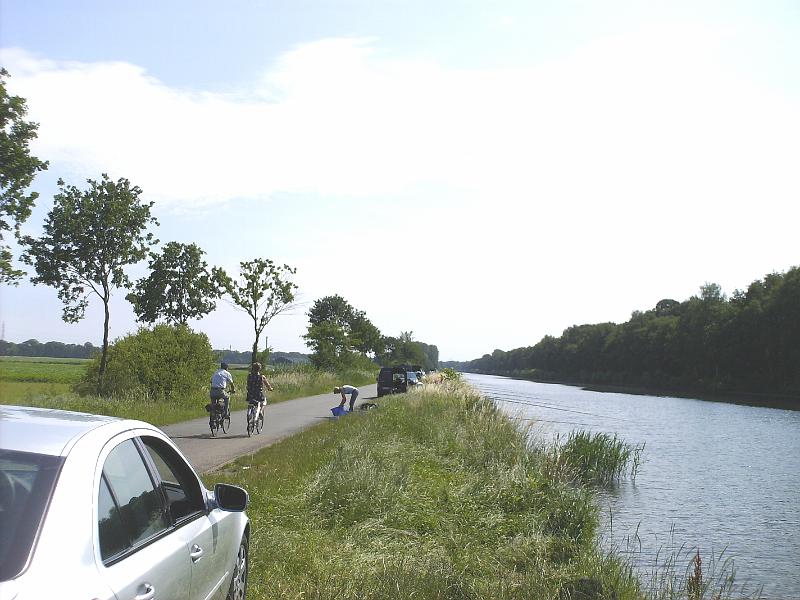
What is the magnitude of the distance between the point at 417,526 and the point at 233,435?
11218 millimetres

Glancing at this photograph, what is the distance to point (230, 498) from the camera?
4.52m

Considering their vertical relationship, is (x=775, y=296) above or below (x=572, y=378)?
above

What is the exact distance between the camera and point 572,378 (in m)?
137

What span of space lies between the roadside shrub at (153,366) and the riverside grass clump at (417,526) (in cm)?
1184

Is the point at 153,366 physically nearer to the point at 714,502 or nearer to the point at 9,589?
the point at 714,502

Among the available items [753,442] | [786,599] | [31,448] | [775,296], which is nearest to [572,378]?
[775,296]

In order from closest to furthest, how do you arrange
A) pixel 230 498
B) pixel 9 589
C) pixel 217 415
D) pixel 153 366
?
1. pixel 9 589
2. pixel 230 498
3. pixel 217 415
4. pixel 153 366

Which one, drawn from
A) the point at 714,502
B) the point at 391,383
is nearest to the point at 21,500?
the point at 714,502

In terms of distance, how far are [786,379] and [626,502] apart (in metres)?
57.9

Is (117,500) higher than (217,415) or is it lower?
higher

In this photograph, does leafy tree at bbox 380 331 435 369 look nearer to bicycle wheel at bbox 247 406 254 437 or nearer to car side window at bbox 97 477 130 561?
bicycle wheel at bbox 247 406 254 437

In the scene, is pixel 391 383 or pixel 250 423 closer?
pixel 250 423

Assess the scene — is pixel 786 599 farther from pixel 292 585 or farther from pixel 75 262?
pixel 75 262

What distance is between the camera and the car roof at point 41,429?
2760mm
